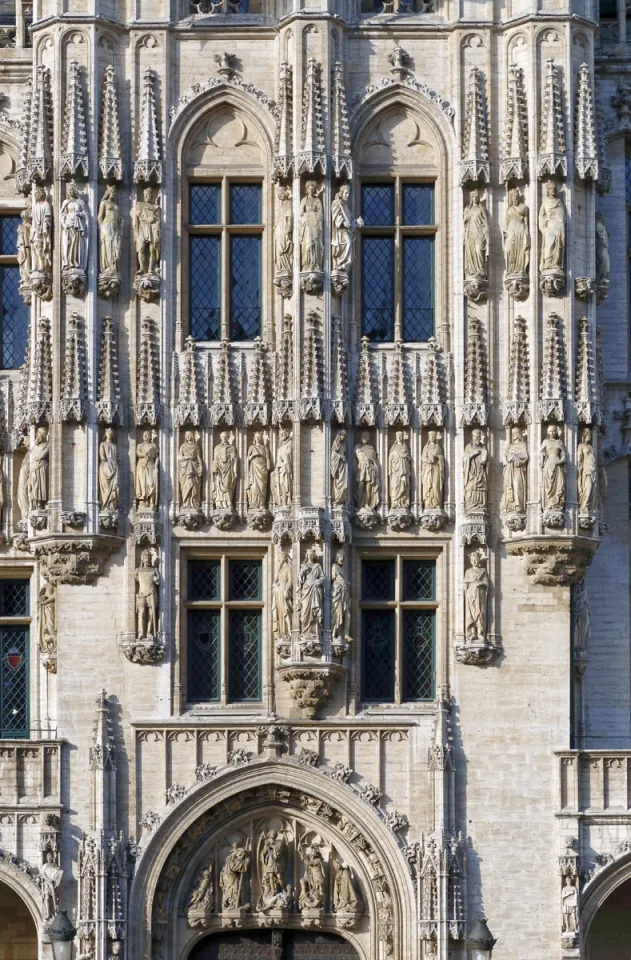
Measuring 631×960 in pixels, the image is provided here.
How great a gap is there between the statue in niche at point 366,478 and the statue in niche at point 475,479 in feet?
4.14

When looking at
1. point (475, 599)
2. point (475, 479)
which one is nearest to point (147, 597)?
point (475, 599)

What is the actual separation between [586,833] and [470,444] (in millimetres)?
5649

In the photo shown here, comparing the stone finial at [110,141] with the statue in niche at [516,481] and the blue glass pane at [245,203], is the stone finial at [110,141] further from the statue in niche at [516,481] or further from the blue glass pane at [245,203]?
the statue in niche at [516,481]

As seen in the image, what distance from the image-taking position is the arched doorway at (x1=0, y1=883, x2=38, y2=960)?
135ft

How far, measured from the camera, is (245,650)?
40.0 meters

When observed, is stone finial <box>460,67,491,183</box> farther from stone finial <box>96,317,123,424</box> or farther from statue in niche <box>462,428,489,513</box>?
stone finial <box>96,317,123,424</box>

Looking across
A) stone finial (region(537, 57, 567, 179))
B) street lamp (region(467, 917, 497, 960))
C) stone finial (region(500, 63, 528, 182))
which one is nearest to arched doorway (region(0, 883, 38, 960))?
street lamp (region(467, 917, 497, 960))

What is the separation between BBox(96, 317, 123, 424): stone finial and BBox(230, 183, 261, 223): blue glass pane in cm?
249

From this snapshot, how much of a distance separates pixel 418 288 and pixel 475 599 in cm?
465

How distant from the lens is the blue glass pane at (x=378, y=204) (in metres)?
40.8

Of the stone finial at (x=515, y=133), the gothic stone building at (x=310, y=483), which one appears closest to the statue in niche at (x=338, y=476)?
the gothic stone building at (x=310, y=483)

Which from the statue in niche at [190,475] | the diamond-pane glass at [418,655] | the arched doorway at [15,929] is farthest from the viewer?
the arched doorway at [15,929]

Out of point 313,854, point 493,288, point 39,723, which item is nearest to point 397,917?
point 313,854

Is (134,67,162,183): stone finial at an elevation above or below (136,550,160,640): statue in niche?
above
